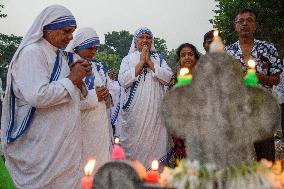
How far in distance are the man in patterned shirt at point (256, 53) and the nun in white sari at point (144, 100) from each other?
1655 mm

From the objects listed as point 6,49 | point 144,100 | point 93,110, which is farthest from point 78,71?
point 6,49

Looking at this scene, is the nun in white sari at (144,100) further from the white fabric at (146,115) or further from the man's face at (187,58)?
the man's face at (187,58)

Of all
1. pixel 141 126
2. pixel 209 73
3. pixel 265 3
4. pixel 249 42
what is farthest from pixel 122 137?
pixel 265 3

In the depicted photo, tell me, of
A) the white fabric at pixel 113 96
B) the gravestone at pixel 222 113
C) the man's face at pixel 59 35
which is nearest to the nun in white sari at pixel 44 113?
the man's face at pixel 59 35

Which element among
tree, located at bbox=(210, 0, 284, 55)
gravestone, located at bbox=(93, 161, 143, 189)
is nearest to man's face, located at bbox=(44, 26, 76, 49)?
gravestone, located at bbox=(93, 161, 143, 189)

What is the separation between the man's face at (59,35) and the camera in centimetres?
477

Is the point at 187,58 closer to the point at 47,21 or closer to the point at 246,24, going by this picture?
the point at 246,24

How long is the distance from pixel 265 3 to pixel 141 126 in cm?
2069

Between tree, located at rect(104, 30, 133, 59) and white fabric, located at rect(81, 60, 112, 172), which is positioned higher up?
tree, located at rect(104, 30, 133, 59)

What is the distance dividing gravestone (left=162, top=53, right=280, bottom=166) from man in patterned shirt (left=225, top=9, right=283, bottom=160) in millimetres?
2175

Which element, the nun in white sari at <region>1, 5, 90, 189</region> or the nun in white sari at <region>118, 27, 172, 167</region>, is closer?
the nun in white sari at <region>1, 5, 90, 189</region>

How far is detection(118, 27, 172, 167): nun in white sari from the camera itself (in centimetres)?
703

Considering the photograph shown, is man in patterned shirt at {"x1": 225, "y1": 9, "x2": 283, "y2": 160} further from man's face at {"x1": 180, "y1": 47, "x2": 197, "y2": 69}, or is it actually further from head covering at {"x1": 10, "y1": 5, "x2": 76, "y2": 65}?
head covering at {"x1": 10, "y1": 5, "x2": 76, "y2": 65}

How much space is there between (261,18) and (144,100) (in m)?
21.3
